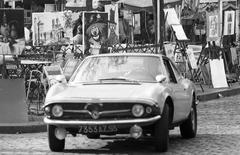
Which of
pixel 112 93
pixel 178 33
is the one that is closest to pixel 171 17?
pixel 178 33

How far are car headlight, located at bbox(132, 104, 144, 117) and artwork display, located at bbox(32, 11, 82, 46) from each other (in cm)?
1422

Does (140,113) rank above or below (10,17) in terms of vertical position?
below

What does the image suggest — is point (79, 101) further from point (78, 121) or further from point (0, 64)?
point (0, 64)

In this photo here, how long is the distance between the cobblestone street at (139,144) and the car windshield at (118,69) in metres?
1.10

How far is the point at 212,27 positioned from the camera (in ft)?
77.0

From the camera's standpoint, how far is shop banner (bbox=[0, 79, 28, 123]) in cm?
1333

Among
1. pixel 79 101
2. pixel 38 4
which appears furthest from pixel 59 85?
pixel 38 4

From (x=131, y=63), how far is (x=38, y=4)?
3510 cm

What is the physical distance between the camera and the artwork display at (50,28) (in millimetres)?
23625

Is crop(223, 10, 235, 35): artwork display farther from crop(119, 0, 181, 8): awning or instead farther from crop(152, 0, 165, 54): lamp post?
crop(152, 0, 165, 54): lamp post

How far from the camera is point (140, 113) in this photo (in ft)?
30.9

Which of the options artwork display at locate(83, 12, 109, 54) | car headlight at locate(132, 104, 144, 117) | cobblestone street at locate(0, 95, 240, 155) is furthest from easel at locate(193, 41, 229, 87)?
car headlight at locate(132, 104, 144, 117)

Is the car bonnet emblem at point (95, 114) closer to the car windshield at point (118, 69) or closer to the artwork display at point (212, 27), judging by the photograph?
the car windshield at point (118, 69)

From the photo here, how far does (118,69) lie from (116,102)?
4.51 ft
